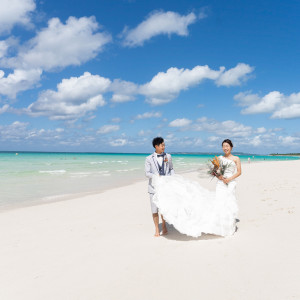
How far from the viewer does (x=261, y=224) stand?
617 cm

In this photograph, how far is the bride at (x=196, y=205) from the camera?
5250 mm

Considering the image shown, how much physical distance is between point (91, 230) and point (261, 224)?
4.31m

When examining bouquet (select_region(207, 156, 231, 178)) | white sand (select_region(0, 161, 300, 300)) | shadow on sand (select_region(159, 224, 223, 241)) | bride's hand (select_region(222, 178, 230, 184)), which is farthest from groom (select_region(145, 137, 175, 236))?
bride's hand (select_region(222, 178, 230, 184))

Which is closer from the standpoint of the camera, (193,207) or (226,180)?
→ (193,207)

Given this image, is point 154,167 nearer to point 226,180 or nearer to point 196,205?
point 196,205

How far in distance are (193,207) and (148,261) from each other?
151cm

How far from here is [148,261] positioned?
4.43 meters

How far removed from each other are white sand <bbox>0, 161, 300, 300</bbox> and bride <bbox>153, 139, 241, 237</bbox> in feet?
0.87

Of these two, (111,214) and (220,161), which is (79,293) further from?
(111,214)

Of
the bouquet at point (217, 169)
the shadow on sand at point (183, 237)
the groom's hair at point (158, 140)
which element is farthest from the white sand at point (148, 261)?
the groom's hair at point (158, 140)

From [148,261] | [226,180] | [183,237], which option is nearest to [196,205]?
[183,237]

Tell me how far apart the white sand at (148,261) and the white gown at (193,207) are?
265 millimetres

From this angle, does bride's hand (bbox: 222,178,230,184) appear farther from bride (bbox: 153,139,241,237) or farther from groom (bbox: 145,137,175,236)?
groom (bbox: 145,137,175,236)

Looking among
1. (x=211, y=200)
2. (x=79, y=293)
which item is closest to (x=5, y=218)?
(x=79, y=293)
